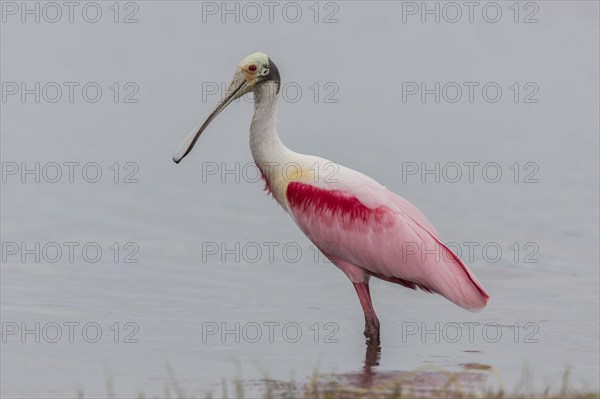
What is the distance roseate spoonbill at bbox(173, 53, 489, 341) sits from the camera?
13.4 metres

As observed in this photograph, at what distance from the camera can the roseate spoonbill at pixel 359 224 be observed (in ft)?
44.0

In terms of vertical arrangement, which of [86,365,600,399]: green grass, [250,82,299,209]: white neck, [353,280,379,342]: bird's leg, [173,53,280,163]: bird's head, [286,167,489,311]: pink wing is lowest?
[86,365,600,399]: green grass

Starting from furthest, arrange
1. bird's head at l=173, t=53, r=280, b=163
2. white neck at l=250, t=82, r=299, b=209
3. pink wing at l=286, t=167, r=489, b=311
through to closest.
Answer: bird's head at l=173, t=53, r=280, b=163 → white neck at l=250, t=82, r=299, b=209 → pink wing at l=286, t=167, r=489, b=311

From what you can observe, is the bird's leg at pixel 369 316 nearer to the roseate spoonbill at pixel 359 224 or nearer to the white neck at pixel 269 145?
the roseate spoonbill at pixel 359 224

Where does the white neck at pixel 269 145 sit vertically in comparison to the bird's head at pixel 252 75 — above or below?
below

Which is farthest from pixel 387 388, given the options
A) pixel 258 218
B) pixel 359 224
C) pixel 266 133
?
pixel 258 218

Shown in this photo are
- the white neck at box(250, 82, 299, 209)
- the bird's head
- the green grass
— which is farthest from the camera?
the bird's head

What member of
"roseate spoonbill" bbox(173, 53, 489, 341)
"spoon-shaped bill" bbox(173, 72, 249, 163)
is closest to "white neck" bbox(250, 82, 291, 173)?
"roseate spoonbill" bbox(173, 53, 489, 341)

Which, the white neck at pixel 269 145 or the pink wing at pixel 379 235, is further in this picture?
the white neck at pixel 269 145

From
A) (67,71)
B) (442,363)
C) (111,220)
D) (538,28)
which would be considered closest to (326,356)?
(442,363)

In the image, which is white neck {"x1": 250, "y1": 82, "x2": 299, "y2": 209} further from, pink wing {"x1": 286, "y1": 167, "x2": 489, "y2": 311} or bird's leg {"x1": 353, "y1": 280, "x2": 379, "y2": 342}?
bird's leg {"x1": 353, "y1": 280, "x2": 379, "y2": 342}

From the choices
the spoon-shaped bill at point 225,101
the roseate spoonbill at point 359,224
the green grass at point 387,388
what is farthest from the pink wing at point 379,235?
the spoon-shaped bill at point 225,101

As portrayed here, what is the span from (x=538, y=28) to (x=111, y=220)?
2652 centimetres

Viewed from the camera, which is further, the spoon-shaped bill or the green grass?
the spoon-shaped bill
